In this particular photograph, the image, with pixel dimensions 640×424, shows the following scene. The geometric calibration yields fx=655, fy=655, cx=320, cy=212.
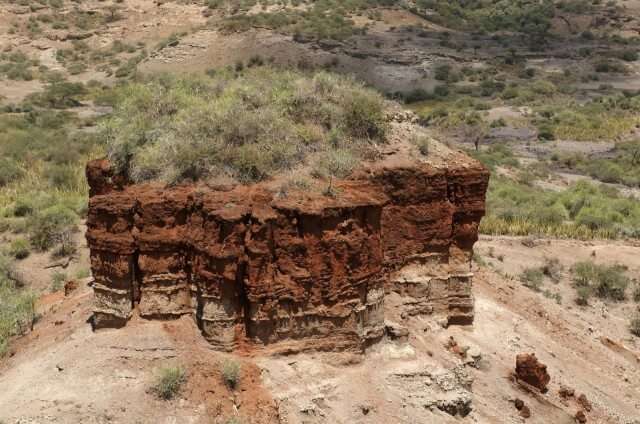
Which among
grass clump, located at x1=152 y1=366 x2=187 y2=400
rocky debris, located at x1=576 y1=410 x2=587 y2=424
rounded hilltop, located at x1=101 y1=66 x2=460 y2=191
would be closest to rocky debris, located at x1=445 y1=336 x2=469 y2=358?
rocky debris, located at x1=576 y1=410 x2=587 y2=424

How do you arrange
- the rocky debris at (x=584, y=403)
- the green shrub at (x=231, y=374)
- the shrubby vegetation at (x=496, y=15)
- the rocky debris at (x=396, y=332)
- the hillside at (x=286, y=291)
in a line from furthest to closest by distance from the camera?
1. the shrubby vegetation at (x=496, y=15)
2. the rocky debris at (x=584, y=403)
3. the rocky debris at (x=396, y=332)
4. the hillside at (x=286, y=291)
5. the green shrub at (x=231, y=374)

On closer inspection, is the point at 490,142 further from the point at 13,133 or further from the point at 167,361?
the point at 167,361

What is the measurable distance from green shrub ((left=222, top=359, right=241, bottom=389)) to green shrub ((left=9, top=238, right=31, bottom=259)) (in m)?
12.0

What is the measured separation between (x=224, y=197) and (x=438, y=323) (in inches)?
164

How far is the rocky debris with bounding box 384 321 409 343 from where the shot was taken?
9180 mm

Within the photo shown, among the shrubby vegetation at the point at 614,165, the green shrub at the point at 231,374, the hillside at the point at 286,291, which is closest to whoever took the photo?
the green shrub at the point at 231,374

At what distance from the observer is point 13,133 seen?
98.3 feet

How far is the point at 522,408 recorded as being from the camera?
379 inches

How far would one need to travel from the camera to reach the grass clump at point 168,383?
7.83 m

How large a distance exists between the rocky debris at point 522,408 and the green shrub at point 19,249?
13782 mm

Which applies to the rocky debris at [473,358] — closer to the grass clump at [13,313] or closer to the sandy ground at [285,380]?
the sandy ground at [285,380]

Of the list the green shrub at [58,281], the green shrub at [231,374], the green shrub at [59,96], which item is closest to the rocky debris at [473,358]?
the green shrub at [231,374]

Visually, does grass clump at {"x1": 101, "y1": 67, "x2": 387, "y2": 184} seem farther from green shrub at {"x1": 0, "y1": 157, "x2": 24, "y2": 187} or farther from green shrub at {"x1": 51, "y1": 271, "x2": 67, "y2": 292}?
green shrub at {"x1": 0, "y1": 157, "x2": 24, "y2": 187}

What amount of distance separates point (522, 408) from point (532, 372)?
28.1 inches
